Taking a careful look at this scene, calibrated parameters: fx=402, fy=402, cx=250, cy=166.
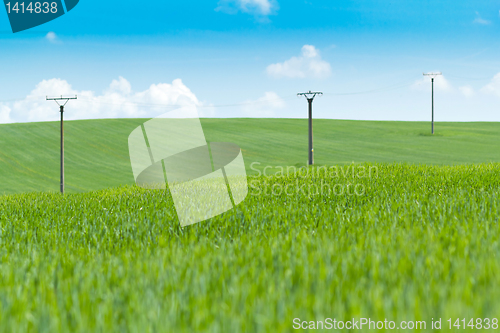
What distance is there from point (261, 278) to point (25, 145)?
66775mm

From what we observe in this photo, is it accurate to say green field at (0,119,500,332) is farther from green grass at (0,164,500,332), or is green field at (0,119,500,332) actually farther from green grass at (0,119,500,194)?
green grass at (0,119,500,194)

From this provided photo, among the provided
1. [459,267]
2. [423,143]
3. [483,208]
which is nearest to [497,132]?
[423,143]

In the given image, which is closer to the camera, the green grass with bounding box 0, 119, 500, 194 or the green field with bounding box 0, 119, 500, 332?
the green field with bounding box 0, 119, 500, 332

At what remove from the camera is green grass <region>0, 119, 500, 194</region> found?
4783cm

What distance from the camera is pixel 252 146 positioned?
64312 mm

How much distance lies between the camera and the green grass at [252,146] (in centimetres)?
4783

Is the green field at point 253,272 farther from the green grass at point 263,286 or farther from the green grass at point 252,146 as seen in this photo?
the green grass at point 252,146

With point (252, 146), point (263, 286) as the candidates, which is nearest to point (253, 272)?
point (263, 286)

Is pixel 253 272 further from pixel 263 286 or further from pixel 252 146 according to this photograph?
pixel 252 146

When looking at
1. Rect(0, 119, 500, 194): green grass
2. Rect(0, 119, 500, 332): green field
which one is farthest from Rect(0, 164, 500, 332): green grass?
Rect(0, 119, 500, 194): green grass

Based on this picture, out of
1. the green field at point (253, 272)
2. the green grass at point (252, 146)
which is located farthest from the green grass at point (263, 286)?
the green grass at point (252, 146)

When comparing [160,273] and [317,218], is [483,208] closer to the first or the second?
[317,218]

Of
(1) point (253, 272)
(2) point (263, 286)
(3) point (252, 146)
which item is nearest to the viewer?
(2) point (263, 286)

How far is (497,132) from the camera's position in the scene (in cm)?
7931
